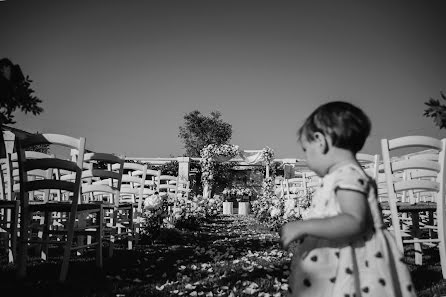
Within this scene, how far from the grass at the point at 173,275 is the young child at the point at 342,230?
1.57 metres

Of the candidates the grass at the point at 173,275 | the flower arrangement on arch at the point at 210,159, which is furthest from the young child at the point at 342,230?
the flower arrangement on arch at the point at 210,159

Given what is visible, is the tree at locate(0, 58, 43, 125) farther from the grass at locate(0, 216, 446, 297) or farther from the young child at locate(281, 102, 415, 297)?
the young child at locate(281, 102, 415, 297)

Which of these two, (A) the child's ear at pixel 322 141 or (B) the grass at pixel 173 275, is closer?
(A) the child's ear at pixel 322 141

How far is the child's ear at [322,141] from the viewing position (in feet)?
4.77

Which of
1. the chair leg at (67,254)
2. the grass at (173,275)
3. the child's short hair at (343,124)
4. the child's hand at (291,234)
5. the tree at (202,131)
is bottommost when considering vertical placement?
the grass at (173,275)

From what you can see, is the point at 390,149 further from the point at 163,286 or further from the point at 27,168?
the point at 27,168

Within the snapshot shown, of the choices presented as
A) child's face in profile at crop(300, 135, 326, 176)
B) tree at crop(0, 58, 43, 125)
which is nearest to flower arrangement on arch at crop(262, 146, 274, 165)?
tree at crop(0, 58, 43, 125)

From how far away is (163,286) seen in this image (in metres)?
3.03

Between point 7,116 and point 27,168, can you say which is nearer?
point 7,116

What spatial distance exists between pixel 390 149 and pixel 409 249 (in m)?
2.97

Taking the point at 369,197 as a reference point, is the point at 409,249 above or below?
below

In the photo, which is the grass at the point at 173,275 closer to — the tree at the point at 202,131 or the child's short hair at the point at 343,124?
the child's short hair at the point at 343,124

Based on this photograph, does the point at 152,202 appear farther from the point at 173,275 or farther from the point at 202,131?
the point at 202,131

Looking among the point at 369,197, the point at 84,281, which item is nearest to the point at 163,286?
the point at 84,281
